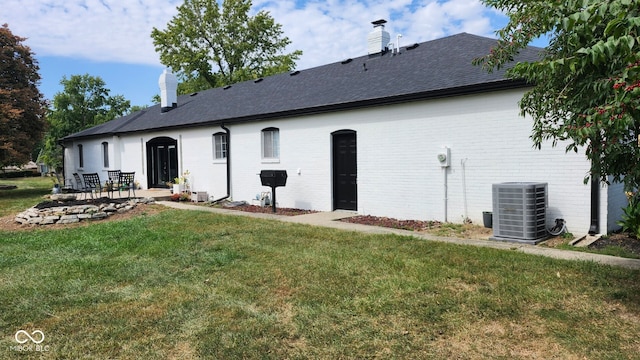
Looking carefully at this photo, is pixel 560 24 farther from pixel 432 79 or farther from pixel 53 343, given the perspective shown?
pixel 432 79

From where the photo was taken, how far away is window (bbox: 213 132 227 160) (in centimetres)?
1554

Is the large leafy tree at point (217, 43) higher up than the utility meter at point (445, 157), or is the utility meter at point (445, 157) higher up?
the large leafy tree at point (217, 43)

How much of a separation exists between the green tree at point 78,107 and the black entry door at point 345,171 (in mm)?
41512

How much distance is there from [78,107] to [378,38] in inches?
1719

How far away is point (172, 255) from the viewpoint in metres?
6.74

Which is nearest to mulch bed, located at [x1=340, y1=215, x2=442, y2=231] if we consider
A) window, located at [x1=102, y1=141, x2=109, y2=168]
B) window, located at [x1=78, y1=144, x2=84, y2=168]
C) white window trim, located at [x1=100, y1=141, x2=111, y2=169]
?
white window trim, located at [x1=100, y1=141, x2=111, y2=169]

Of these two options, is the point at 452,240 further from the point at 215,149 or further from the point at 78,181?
the point at 78,181

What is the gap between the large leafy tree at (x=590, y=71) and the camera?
281 centimetres

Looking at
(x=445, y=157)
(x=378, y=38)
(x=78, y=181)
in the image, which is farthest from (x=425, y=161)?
(x=78, y=181)

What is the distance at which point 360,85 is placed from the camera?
12.3 meters

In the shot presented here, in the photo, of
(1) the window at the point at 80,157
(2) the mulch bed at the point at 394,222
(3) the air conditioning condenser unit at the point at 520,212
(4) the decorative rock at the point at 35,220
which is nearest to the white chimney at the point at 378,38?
(2) the mulch bed at the point at 394,222

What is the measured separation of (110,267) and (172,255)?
2.96ft

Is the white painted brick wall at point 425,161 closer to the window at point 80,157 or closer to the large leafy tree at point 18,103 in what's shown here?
the large leafy tree at point 18,103

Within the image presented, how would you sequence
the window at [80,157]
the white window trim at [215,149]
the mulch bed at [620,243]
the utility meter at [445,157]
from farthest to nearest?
the window at [80,157] < the white window trim at [215,149] < the utility meter at [445,157] < the mulch bed at [620,243]
